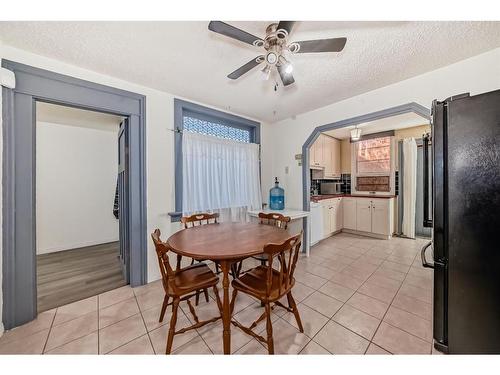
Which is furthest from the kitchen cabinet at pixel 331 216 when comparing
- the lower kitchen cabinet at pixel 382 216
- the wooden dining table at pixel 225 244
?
the wooden dining table at pixel 225 244

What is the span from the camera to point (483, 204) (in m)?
1.07

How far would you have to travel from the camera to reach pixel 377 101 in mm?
2469

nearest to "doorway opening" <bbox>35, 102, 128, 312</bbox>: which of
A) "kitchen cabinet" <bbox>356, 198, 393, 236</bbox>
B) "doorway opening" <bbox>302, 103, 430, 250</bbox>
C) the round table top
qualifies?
the round table top

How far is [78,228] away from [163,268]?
3536 mm

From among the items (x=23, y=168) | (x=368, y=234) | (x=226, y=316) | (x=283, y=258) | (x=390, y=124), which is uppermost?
(x=390, y=124)

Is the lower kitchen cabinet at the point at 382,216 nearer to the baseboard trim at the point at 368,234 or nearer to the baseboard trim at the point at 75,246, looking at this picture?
the baseboard trim at the point at 368,234

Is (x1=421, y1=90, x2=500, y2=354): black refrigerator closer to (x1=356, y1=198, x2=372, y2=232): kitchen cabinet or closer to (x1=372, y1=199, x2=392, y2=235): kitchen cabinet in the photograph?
(x1=372, y1=199, x2=392, y2=235): kitchen cabinet

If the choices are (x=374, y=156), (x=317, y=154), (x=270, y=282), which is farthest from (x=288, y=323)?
(x=374, y=156)

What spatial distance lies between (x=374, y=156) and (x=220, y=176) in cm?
368

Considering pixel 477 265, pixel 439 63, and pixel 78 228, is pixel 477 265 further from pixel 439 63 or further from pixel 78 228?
pixel 78 228

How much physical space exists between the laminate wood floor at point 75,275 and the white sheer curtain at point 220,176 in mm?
1293

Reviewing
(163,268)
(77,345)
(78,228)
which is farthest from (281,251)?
(78,228)

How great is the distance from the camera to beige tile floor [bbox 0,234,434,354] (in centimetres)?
140

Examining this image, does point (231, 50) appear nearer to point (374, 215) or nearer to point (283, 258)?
point (283, 258)
